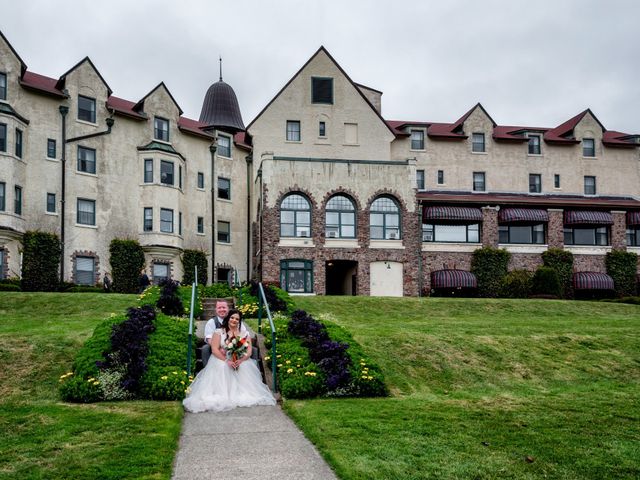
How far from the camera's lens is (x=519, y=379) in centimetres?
1537

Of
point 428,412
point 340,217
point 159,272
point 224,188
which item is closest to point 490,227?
point 340,217

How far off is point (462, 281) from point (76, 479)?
36118mm

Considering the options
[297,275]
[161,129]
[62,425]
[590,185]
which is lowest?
[62,425]

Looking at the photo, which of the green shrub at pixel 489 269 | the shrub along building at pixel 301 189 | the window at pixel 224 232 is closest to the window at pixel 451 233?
the shrub along building at pixel 301 189

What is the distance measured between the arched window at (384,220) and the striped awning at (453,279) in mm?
3666

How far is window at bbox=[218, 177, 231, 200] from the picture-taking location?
150 feet

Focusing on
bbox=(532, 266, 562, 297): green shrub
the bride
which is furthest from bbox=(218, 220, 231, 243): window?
the bride

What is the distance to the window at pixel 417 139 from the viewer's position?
1912 inches

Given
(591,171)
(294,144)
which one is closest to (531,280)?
(591,171)

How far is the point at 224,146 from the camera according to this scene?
152 ft

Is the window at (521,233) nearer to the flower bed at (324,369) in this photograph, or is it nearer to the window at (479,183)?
the window at (479,183)

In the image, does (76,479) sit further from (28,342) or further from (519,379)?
(519,379)

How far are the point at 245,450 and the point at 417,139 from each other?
42.1 m

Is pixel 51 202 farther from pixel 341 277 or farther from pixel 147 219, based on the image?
pixel 341 277
